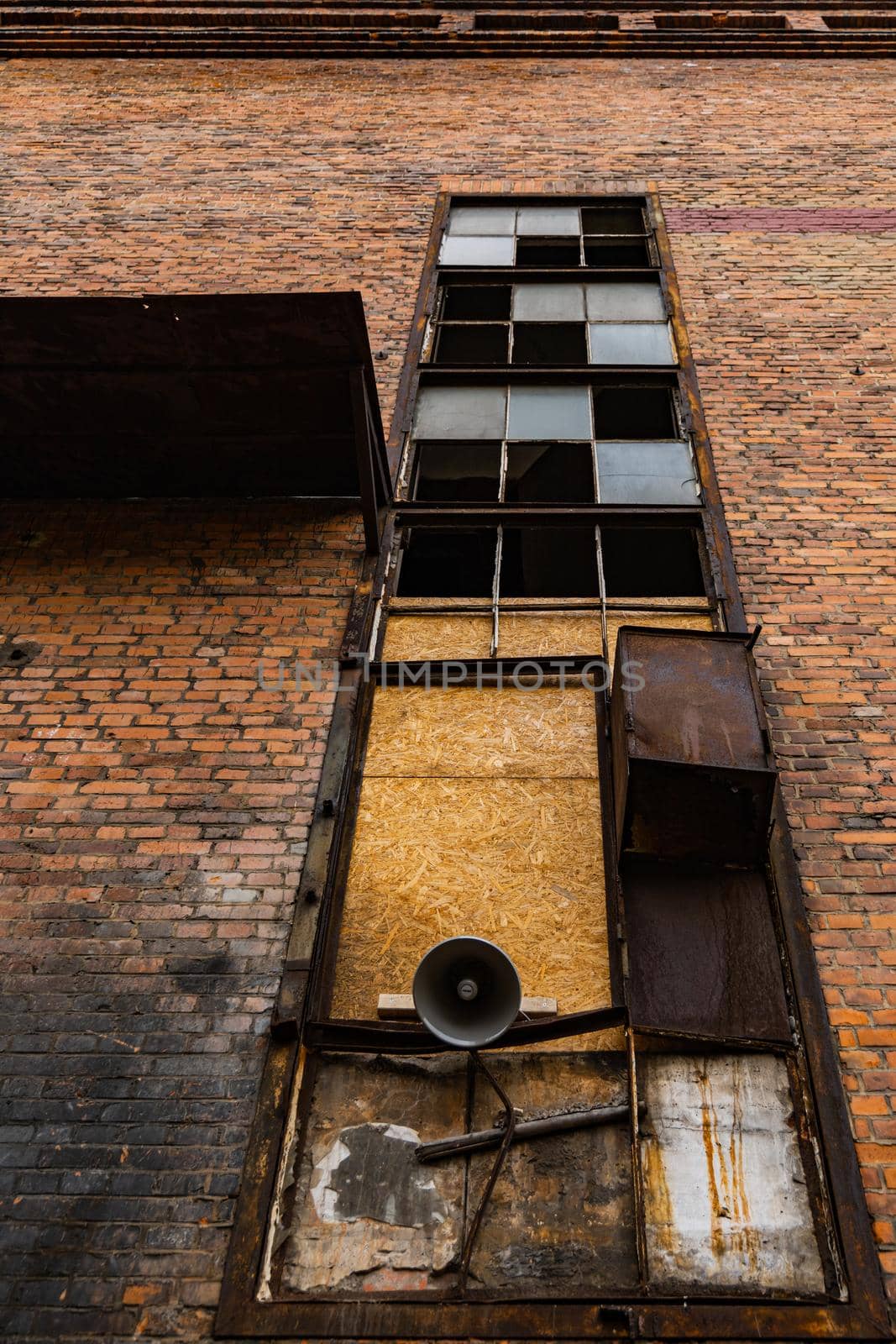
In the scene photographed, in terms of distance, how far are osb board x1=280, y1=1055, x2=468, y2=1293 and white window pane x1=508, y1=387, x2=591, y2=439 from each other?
430 cm

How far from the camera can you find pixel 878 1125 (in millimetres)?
3266

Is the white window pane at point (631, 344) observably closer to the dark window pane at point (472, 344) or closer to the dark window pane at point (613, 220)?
the dark window pane at point (472, 344)

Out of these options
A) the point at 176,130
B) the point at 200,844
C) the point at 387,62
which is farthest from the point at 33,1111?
the point at 387,62

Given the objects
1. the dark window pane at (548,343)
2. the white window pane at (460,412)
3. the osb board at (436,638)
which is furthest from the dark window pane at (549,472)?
the osb board at (436,638)

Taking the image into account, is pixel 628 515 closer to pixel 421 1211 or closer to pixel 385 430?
pixel 385 430

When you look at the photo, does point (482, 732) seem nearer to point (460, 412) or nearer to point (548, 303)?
point (460, 412)

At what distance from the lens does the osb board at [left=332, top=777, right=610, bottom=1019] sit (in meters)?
3.69

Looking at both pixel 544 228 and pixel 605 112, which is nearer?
pixel 544 228

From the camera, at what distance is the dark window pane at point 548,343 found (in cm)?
710

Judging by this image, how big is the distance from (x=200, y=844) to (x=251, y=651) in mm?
1213

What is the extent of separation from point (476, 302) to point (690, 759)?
537cm

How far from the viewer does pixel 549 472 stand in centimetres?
613

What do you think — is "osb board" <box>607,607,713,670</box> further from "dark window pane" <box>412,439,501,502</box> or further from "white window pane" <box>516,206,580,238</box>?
"white window pane" <box>516,206,580,238</box>

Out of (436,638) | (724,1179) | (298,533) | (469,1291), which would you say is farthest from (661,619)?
(469,1291)
